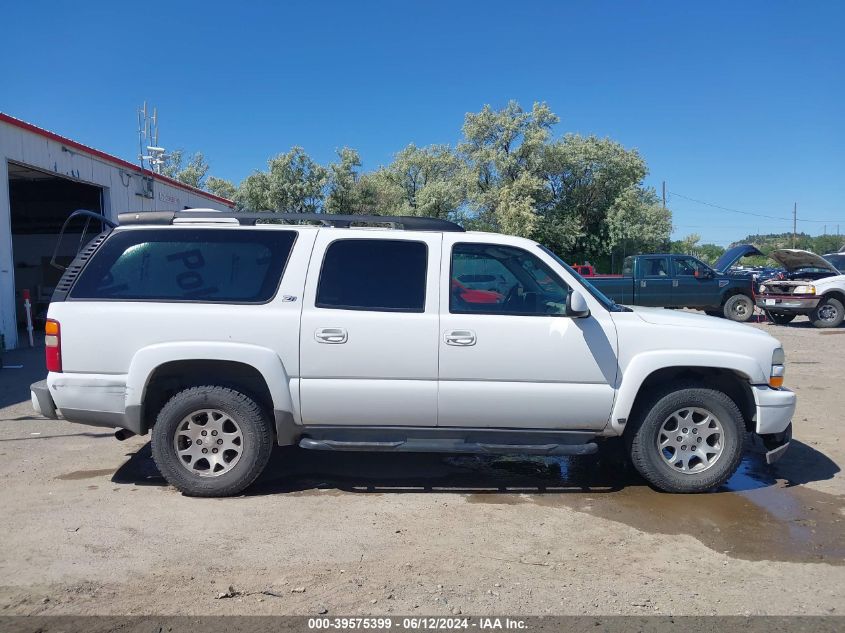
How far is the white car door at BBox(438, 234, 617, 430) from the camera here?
15.8ft

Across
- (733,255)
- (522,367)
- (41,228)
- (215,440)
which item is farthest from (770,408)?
(41,228)

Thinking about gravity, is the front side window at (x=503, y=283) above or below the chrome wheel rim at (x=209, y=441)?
above

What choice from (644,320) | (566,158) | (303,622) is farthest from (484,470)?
(566,158)

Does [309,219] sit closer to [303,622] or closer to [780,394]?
[303,622]

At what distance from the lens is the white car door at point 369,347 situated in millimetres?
4805

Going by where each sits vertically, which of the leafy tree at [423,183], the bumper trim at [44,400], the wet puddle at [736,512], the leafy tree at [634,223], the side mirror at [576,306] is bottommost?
the wet puddle at [736,512]

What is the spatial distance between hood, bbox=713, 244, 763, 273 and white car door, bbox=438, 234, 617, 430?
51.4 feet

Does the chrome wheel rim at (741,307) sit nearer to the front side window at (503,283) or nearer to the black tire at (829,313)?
the black tire at (829,313)

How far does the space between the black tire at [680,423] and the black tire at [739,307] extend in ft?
52.6

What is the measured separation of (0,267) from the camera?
41.1 feet

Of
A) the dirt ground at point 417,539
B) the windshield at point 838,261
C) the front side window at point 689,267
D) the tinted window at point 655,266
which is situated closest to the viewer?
the dirt ground at point 417,539

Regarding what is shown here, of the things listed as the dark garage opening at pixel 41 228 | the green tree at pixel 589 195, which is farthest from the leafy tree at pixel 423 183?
the dark garage opening at pixel 41 228

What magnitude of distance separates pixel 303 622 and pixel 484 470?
269 cm

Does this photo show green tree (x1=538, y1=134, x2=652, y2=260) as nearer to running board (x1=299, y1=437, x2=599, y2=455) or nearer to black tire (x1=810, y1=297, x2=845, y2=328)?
black tire (x1=810, y1=297, x2=845, y2=328)
